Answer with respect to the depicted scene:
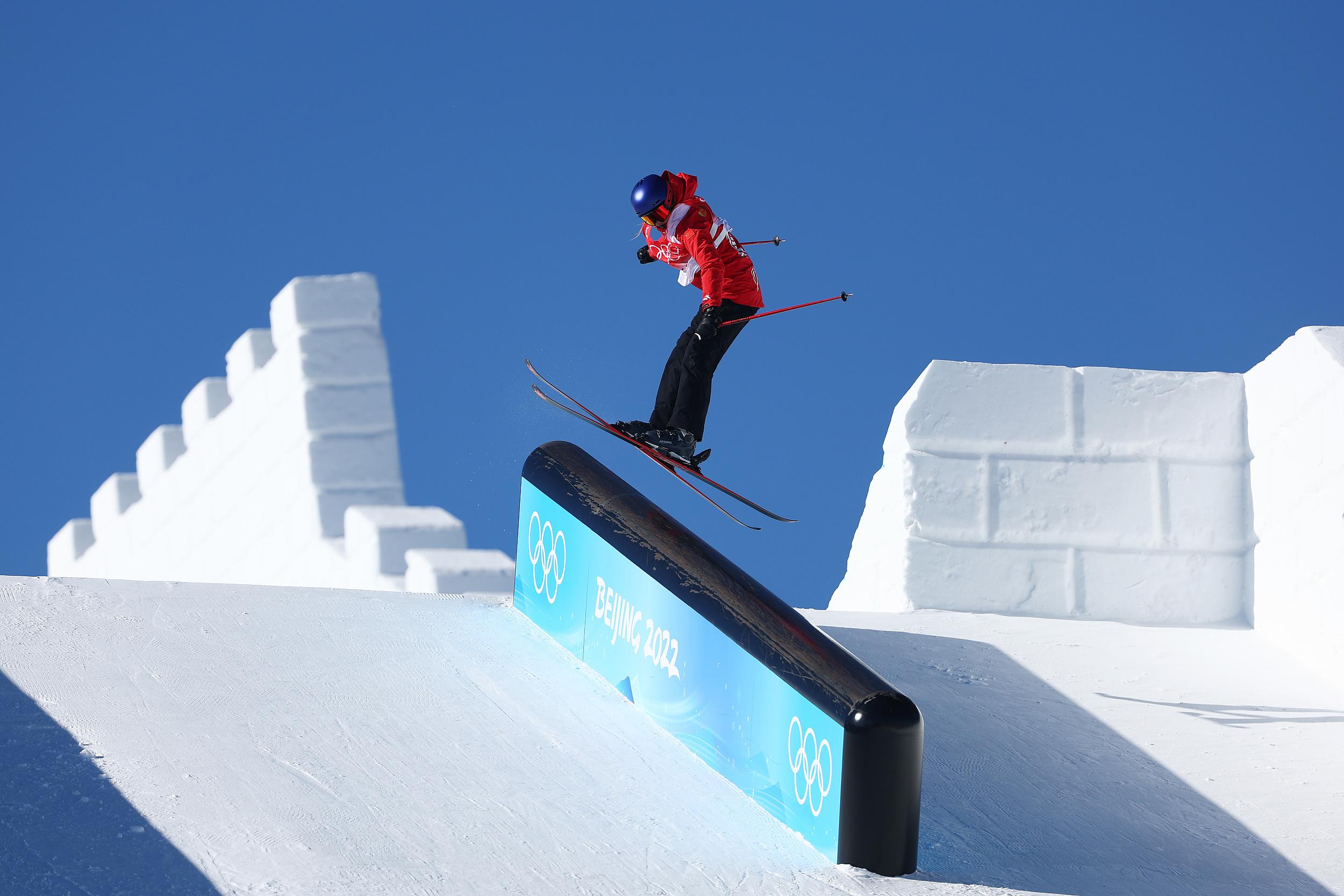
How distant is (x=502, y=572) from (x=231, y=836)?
4.37m

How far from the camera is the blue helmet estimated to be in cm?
544

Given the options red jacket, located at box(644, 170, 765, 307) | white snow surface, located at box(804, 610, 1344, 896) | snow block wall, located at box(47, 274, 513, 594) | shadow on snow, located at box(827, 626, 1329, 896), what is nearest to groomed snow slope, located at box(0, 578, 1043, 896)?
shadow on snow, located at box(827, 626, 1329, 896)

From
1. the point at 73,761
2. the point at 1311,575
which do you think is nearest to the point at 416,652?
the point at 73,761

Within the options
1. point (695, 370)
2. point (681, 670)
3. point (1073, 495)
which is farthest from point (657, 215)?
point (1073, 495)

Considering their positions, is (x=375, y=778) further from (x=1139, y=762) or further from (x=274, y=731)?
(x=1139, y=762)

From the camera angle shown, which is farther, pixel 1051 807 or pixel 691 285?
pixel 691 285

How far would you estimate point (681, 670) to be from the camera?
475 cm

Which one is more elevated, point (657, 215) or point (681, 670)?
point (657, 215)

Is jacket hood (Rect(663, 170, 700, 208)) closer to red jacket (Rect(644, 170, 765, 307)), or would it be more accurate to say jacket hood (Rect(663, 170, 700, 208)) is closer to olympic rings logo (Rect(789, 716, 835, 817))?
red jacket (Rect(644, 170, 765, 307))

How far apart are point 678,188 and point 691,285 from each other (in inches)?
15.6

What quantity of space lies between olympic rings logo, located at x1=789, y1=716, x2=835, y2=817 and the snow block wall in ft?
13.0

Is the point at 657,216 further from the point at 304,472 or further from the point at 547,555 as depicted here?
the point at 304,472

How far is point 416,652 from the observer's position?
17.4 feet

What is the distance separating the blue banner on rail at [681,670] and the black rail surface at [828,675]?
0.15 ft
